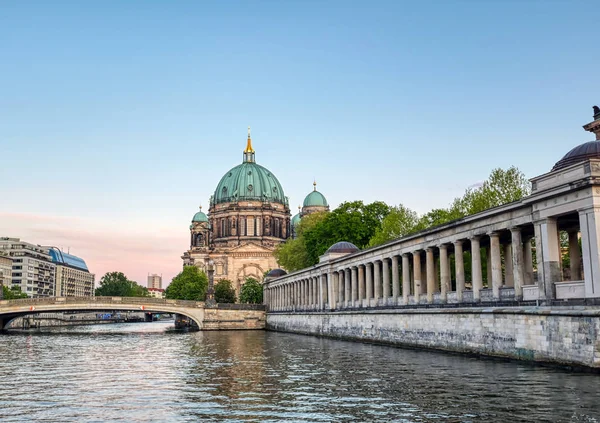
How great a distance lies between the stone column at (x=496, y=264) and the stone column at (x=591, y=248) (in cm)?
763

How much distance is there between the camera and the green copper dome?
523 ft

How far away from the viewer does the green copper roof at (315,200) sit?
166 meters

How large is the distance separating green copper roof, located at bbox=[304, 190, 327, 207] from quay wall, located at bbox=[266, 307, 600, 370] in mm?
113885

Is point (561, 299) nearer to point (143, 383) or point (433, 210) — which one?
point (143, 383)

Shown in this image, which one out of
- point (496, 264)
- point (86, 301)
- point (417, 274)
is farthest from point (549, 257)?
point (86, 301)

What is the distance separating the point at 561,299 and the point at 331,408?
13418mm

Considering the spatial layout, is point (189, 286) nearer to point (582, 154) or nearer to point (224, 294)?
point (224, 294)

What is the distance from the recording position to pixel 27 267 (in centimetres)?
17062

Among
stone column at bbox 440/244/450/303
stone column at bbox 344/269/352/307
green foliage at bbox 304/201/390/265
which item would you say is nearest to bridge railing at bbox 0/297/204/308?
green foliage at bbox 304/201/390/265

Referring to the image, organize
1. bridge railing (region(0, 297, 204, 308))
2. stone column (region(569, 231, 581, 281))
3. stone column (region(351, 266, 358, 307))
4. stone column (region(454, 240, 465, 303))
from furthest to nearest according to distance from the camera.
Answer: bridge railing (region(0, 297, 204, 308)) < stone column (region(351, 266, 358, 307)) < stone column (region(454, 240, 465, 303)) < stone column (region(569, 231, 581, 281))

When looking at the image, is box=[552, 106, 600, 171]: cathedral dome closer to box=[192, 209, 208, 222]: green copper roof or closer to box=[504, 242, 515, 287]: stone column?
box=[504, 242, 515, 287]: stone column

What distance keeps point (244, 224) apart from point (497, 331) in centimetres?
12912

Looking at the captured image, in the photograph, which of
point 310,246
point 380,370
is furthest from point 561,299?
point 310,246

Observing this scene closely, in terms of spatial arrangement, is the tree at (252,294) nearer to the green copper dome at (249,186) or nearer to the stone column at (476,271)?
the green copper dome at (249,186)
